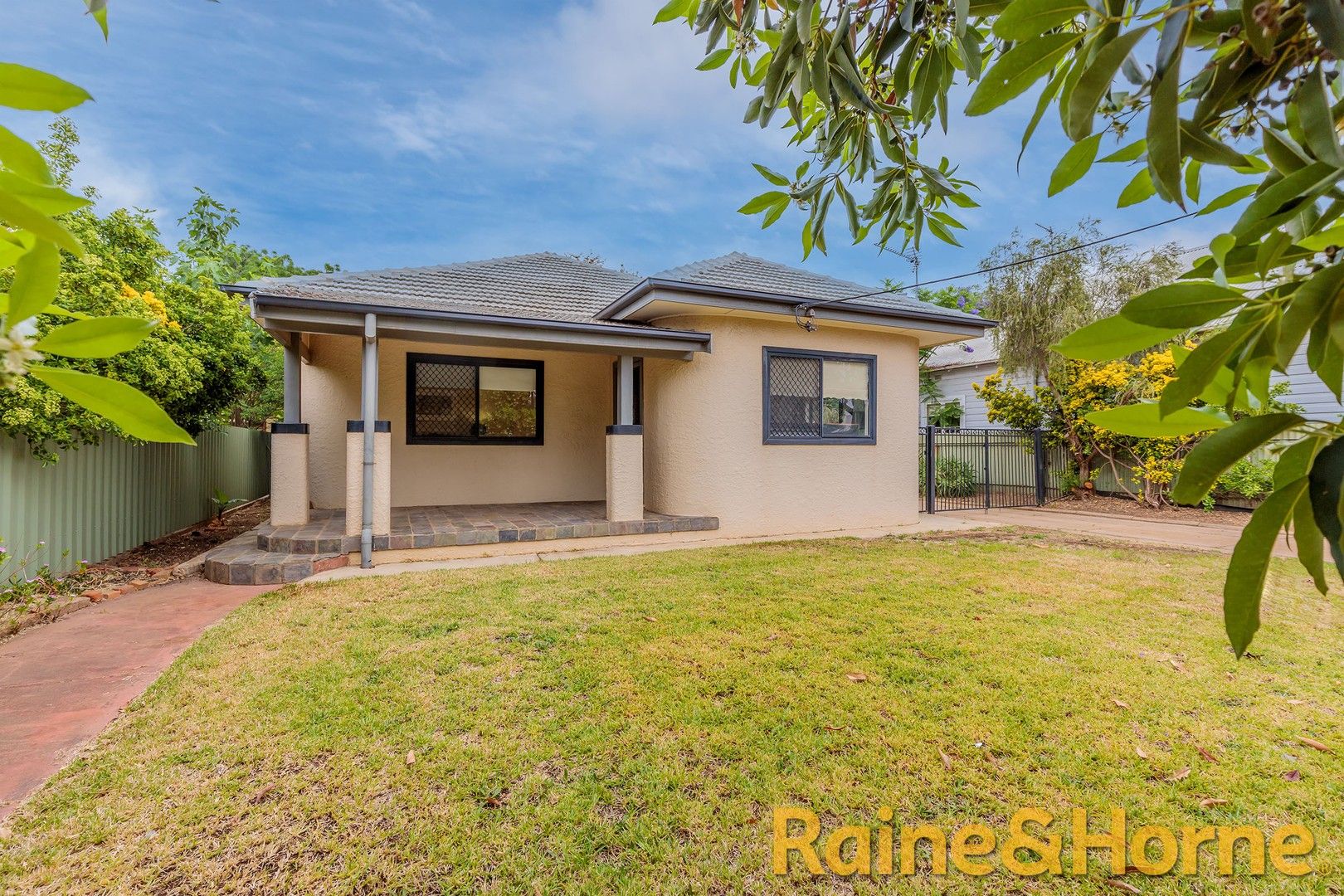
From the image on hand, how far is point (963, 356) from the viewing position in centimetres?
1883

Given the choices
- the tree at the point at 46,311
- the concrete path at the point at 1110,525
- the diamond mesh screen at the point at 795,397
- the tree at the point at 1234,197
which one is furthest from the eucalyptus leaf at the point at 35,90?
the concrete path at the point at 1110,525

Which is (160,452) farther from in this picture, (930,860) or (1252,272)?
(1252,272)

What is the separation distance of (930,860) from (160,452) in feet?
30.1

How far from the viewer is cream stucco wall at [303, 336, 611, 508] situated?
835cm

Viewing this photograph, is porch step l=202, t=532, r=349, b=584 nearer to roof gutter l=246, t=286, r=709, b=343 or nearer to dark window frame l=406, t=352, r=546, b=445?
roof gutter l=246, t=286, r=709, b=343

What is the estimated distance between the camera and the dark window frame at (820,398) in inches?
318

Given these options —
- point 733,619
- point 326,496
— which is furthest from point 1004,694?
point 326,496

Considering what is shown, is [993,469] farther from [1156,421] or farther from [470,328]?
[1156,421]

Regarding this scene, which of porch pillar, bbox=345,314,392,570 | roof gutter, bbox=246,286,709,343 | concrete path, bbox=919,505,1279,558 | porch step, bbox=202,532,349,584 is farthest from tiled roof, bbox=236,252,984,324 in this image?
concrete path, bbox=919,505,1279,558

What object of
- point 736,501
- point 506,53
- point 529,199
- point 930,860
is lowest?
point 930,860

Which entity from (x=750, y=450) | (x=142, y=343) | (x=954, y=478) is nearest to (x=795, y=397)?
(x=750, y=450)

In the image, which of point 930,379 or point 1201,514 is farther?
point 930,379

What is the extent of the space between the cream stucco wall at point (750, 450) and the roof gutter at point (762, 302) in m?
0.47

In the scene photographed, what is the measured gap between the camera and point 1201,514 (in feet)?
34.1
